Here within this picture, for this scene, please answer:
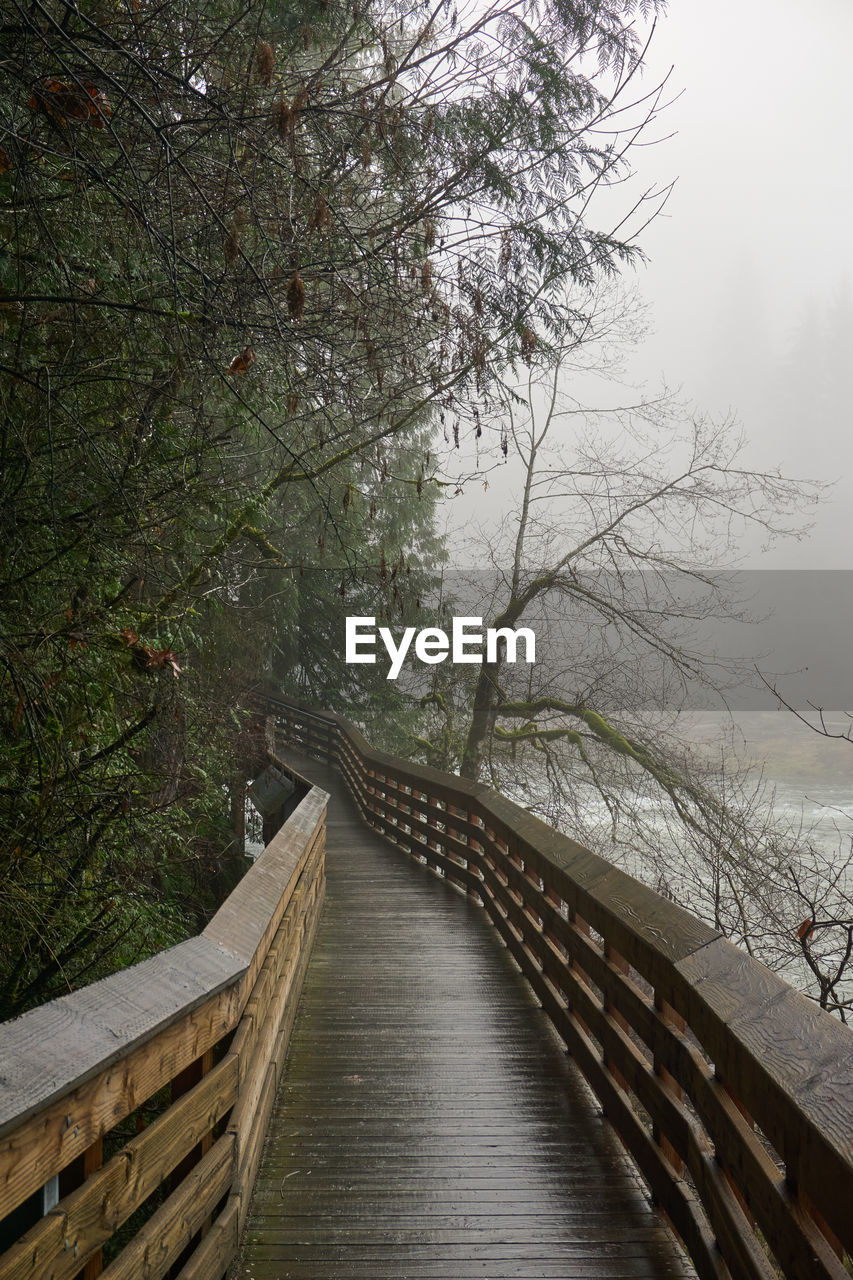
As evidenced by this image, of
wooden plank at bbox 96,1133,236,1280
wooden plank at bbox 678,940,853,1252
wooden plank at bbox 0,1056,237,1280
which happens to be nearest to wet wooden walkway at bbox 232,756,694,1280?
wooden plank at bbox 96,1133,236,1280

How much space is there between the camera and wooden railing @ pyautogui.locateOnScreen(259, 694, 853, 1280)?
6.09 feet

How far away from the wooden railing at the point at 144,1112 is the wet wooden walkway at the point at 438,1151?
0.26 m

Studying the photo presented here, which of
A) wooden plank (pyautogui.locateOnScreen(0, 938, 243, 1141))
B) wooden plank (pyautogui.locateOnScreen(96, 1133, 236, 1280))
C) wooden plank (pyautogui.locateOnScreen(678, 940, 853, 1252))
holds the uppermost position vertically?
wooden plank (pyautogui.locateOnScreen(0, 938, 243, 1141))

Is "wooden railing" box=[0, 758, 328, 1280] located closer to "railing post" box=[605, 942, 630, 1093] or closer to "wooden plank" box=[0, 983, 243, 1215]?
"wooden plank" box=[0, 983, 243, 1215]

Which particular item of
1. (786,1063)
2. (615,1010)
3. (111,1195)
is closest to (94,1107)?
(111,1195)

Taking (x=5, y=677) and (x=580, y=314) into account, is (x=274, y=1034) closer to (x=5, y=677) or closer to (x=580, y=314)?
(x=5, y=677)

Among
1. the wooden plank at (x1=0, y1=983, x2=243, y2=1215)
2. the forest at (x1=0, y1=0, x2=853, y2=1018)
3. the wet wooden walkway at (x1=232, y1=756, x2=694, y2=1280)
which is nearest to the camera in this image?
the wooden plank at (x1=0, y1=983, x2=243, y2=1215)

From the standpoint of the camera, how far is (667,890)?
394 inches

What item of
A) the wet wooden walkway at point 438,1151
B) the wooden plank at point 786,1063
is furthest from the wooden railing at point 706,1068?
the wet wooden walkway at point 438,1151

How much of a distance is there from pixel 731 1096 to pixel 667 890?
7.84 m

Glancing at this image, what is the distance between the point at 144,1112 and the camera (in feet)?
11.3

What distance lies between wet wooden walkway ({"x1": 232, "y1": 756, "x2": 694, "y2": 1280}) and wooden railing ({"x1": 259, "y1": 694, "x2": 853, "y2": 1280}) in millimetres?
171

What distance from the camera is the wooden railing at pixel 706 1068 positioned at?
1855 millimetres

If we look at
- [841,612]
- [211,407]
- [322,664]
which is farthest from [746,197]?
[211,407]
